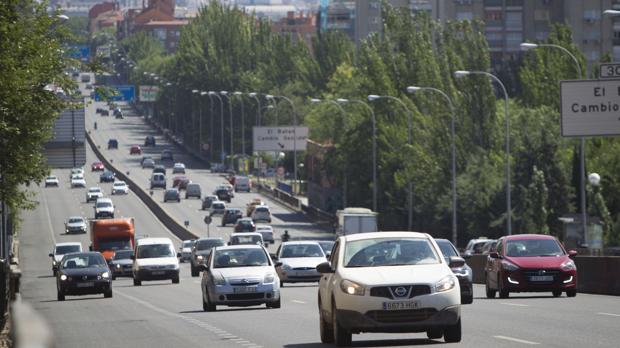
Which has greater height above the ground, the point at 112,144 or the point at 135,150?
the point at 112,144

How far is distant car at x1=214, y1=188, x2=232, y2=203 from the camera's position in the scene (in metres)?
138

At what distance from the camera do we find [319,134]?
144375 millimetres

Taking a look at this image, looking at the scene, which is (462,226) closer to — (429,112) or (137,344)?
(429,112)

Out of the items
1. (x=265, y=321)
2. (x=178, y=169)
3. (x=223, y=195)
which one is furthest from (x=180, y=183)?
(x=265, y=321)

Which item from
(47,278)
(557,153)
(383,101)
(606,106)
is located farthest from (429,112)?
(606,106)

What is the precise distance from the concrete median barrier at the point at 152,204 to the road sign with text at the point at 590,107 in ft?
184

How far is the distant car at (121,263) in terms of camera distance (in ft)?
227

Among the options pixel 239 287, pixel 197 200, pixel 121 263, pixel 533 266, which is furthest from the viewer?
pixel 197 200

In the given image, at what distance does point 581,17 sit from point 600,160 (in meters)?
85.6

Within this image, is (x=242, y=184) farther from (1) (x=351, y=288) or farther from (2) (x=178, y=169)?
(1) (x=351, y=288)

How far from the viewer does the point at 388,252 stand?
21.9 m

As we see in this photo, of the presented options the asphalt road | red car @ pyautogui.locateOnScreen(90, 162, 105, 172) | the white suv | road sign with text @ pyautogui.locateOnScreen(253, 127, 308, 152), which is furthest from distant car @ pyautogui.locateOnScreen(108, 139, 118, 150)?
the white suv

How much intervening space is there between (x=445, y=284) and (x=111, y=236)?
54380 mm

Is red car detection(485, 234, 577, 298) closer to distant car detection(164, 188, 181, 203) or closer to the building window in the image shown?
distant car detection(164, 188, 181, 203)
